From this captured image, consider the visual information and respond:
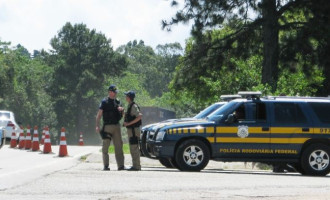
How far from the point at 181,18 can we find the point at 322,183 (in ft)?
65.3

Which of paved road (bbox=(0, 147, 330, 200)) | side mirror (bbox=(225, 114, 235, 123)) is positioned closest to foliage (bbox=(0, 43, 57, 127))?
side mirror (bbox=(225, 114, 235, 123))

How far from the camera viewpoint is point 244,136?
58.9 ft

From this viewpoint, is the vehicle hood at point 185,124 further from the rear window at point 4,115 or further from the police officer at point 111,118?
the rear window at point 4,115

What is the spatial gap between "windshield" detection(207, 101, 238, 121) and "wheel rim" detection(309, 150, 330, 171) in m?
1.97

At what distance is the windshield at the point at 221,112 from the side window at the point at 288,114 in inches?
36.9

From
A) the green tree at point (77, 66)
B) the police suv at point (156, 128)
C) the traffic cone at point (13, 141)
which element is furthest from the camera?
the green tree at point (77, 66)

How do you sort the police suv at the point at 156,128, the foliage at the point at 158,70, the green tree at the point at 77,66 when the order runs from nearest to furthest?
the police suv at the point at 156,128, the green tree at the point at 77,66, the foliage at the point at 158,70

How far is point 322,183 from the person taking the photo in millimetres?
14297

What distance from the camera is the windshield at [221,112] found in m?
18.0

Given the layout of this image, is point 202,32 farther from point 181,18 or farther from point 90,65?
point 90,65

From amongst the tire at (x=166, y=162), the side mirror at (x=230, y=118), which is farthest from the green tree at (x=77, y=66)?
the side mirror at (x=230, y=118)

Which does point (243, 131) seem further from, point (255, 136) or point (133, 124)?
point (133, 124)

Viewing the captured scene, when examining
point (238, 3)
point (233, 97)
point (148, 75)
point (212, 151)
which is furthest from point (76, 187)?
point (148, 75)

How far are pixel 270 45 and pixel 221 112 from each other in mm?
14128
